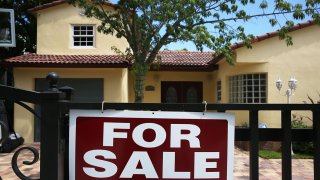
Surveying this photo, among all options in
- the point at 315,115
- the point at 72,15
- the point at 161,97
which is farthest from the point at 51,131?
the point at 161,97

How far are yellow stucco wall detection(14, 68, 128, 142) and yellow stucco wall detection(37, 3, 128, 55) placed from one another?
138 cm

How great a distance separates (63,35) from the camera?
17000 millimetres

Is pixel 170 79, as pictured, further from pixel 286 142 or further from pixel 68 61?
pixel 286 142

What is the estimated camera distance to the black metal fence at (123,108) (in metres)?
2.27

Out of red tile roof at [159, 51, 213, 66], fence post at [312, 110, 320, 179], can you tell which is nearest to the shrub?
red tile roof at [159, 51, 213, 66]

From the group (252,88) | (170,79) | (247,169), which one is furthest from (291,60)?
(170,79)

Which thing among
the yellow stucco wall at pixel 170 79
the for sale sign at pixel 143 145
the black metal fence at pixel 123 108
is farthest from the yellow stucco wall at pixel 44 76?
the for sale sign at pixel 143 145

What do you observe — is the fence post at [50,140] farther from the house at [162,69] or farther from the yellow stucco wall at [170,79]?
the yellow stucco wall at [170,79]

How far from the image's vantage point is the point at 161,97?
19000 millimetres

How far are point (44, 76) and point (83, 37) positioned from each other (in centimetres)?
248

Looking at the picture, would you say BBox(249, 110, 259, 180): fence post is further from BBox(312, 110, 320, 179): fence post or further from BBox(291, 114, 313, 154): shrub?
BBox(291, 114, 313, 154): shrub

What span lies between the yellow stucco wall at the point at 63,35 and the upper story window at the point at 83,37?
195mm

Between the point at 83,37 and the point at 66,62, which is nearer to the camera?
the point at 66,62

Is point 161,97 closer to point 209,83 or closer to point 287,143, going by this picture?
point 209,83
